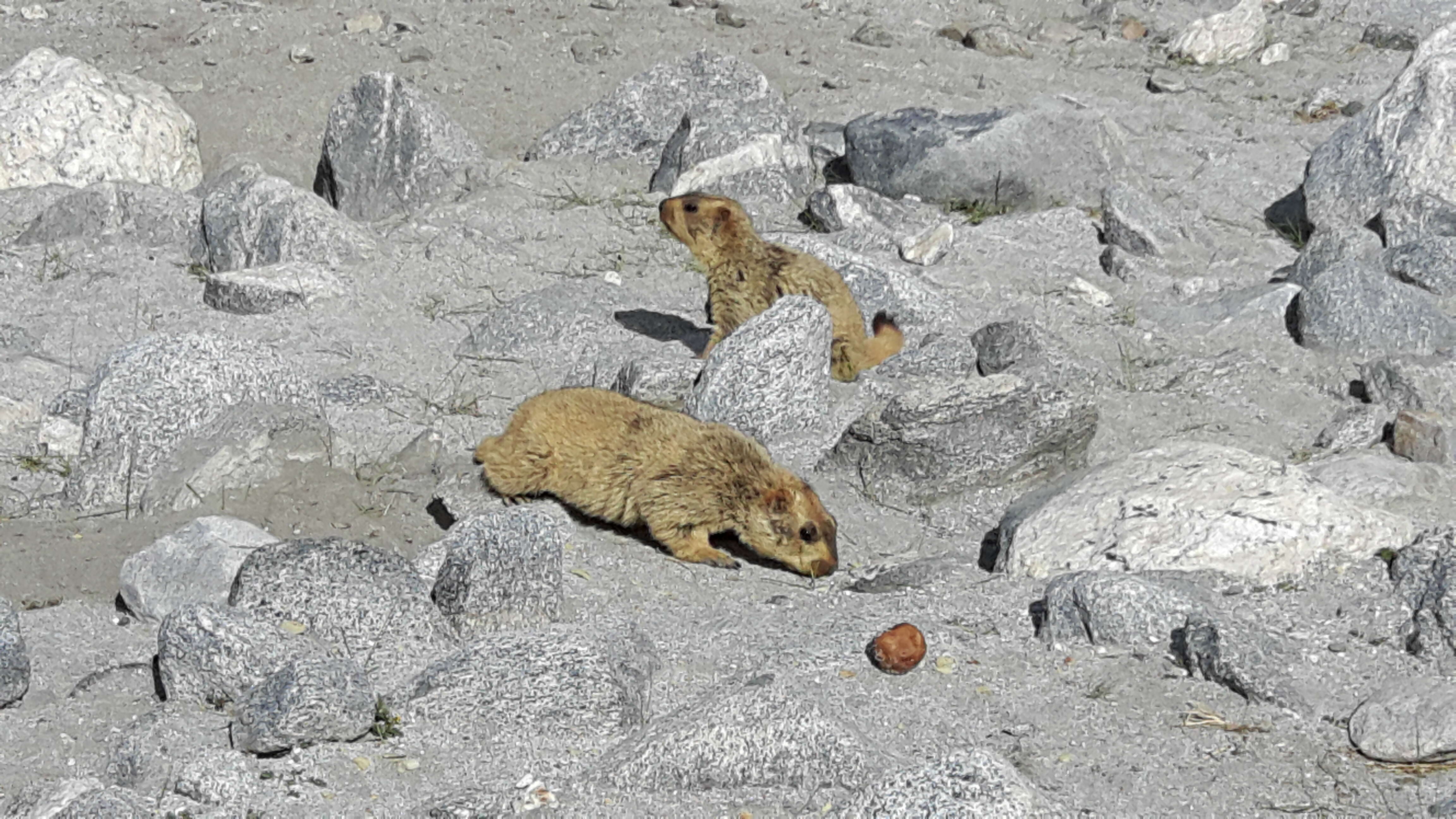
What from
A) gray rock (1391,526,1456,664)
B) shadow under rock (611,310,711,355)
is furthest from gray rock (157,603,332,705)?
shadow under rock (611,310,711,355)

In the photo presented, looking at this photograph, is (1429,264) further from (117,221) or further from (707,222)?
(117,221)

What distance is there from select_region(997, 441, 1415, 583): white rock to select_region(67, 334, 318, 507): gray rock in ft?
10.4

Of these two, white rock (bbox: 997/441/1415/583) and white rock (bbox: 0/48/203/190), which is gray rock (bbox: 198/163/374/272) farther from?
white rock (bbox: 997/441/1415/583)

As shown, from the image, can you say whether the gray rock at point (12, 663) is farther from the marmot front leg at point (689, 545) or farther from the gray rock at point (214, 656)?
the marmot front leg at point (689, 545)

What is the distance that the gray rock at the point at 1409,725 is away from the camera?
4.20 meters

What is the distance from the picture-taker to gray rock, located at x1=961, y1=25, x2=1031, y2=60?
39.2 feet

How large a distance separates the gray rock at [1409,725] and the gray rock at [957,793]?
38.9 inches

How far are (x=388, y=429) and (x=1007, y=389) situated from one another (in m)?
2.72

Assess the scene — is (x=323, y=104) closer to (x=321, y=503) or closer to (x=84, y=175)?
(x=84, y=175)

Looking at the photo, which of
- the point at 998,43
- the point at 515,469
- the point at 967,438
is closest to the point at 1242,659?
the point at 967,438

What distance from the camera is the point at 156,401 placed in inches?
248

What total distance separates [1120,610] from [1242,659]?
1.35 feet

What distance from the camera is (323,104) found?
35.2ft

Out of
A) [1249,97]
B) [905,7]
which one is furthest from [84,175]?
[1249,97]
